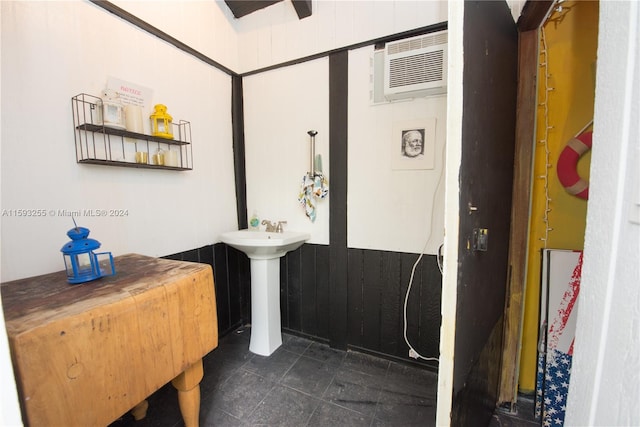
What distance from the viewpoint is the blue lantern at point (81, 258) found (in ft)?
3.26

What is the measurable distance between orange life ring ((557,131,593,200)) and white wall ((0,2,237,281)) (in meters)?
2.30

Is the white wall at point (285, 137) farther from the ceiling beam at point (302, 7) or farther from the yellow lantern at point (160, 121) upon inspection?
the yellow lantern at point (160, 121)

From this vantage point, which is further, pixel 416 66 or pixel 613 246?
pixel 416 66

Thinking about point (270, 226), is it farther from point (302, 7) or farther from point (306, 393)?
point (302, 7)

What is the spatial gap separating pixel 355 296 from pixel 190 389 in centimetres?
119

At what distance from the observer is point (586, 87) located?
1.28 metres

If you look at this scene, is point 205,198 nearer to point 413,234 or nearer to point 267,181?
point 267,181

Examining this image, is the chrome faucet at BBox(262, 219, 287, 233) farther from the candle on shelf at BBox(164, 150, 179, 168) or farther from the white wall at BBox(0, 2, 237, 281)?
the candle on shelf at BBox(164, 150, 179, 168)

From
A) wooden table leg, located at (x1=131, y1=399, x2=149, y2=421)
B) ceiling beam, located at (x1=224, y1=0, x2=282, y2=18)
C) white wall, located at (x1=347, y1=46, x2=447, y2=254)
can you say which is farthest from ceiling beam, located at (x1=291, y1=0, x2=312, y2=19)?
wooden table leg, located at (x1=131, y1=399, x2=149, y2=421)

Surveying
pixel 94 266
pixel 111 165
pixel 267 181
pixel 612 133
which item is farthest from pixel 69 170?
pixel 612 133

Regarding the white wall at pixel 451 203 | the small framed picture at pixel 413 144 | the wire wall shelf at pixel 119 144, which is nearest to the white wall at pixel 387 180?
the small framed picture at pixel 413 144

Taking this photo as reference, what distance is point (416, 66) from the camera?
1549 mm

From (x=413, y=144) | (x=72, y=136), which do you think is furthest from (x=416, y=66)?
(x=72, y=136)

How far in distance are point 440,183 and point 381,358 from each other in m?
1.35
